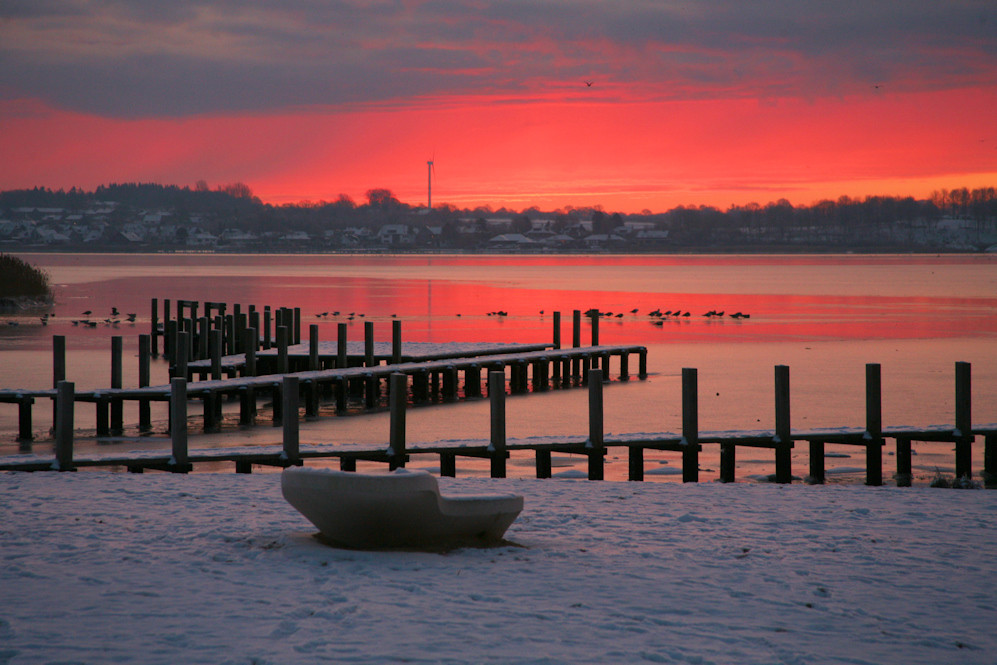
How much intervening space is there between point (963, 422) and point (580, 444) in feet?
17.6

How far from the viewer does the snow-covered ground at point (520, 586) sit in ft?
20.6

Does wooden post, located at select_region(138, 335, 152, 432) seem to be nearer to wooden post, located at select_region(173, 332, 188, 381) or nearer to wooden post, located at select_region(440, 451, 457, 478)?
wooden post, located at select_region(173, 332, 188, 381)

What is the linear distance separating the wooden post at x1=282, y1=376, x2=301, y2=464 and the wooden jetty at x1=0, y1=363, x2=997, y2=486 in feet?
0.04

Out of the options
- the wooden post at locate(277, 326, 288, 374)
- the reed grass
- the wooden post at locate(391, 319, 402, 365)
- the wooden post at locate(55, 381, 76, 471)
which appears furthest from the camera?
the reed grass

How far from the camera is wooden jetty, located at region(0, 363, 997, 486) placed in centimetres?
1310

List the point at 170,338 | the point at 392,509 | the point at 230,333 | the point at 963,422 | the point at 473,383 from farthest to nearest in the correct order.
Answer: the point at 170,338 → the point at 230,333 → the point at 473,383 → the point at 963,422 → the point at 392,509

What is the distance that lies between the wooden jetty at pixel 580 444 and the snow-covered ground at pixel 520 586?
240 cm

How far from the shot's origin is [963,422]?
566 inches

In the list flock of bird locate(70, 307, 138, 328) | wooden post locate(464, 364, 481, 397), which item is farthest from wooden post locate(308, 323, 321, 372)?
flock of bird locate(70, 307, 138, 328)

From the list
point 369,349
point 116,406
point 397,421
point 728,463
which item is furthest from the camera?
point 369,349

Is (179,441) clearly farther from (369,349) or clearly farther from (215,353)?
(369,349)

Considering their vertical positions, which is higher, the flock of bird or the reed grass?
the reed grass

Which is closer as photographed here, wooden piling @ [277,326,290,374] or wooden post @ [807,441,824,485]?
wooden post @ [807,441,824,485]

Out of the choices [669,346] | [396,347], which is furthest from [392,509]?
[669,346]
